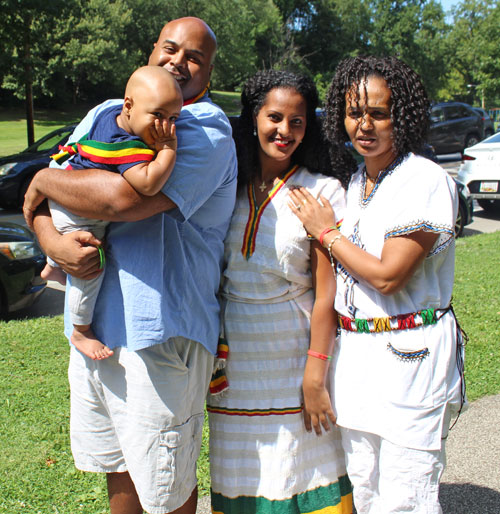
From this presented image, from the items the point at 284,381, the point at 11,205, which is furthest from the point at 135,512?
the point at 11,205

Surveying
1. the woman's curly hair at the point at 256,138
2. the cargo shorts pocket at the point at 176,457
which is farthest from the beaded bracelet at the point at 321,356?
the woman's curly hair at the point at 256,138

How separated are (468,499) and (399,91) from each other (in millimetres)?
2120

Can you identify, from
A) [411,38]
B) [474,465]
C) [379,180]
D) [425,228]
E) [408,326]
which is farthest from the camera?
[411,38]

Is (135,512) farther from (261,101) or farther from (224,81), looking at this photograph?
(224,81)

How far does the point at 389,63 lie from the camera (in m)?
2.18

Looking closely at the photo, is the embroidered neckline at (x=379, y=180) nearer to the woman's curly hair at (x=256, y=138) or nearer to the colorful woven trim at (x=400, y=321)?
the woman's curly hair at (x=256, y=138)

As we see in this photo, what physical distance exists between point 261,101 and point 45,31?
17.4 m

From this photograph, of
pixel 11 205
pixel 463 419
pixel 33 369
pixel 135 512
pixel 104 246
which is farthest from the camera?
pixel 11 205

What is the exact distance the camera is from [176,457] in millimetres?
2158

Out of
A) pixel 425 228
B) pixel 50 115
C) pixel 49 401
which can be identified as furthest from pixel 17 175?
pixel 50 115

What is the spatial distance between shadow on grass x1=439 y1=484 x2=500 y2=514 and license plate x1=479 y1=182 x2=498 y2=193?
927 cm

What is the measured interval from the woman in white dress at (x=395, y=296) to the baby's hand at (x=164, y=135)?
0.66m

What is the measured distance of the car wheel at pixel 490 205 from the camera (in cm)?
1232

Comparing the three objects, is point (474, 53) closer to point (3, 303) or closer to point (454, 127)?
point (454, 127)
